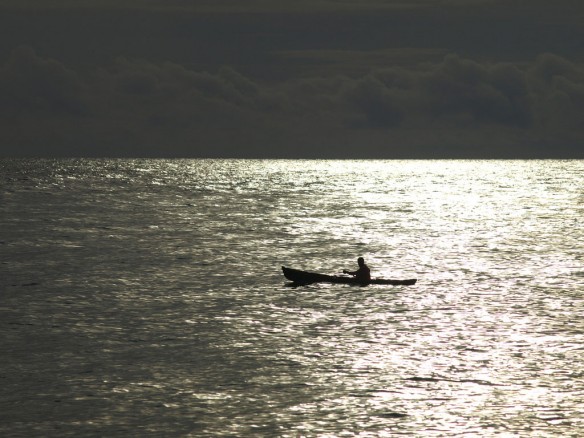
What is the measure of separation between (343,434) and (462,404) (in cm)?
486

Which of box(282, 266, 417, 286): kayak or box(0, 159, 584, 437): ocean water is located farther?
box(282, 266, 417, 286): kayak

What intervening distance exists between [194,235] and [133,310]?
43.6 metres

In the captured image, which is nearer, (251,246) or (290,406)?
Answer: (290,406)

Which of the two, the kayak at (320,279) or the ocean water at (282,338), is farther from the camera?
the kayak at (320,279)

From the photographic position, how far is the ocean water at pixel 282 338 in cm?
2545

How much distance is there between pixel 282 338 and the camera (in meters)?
36.5

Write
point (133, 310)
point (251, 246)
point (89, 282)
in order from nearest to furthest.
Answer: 1. point (133, 310)
2. point (89, 282)
3. point (251, 246)

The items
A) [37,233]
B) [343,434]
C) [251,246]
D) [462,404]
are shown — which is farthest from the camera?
[37,233]

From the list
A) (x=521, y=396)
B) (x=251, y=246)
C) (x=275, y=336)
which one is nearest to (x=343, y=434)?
(x=521, y=396)

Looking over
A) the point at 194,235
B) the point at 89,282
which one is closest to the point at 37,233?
the point at 194,235

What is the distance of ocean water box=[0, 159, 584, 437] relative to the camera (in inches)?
1002

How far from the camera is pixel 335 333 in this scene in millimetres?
37688

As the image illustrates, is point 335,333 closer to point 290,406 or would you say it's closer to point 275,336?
point 275,336

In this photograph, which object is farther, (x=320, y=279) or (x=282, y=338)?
(x=320, y=279)
